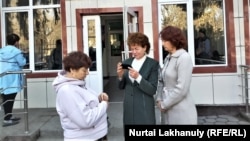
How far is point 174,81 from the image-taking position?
2.97 metres

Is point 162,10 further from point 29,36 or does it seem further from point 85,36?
point 29,36

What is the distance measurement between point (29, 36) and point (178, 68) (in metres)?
5.46

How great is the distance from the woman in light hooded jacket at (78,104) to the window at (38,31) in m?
5.37

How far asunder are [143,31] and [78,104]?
5.21 m

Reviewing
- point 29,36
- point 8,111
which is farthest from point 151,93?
point 29,36

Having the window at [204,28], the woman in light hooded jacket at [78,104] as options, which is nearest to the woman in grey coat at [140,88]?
the woman in light hooded jacket at [78,104]

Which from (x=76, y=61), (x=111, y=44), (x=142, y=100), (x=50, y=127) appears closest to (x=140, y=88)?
(x=142, y=100)

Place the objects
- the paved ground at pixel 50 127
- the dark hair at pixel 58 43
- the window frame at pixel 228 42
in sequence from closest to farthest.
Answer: the paved ground at pixel 50 127 < the window frame at pixel 228 42 < the dark hair at pixel 58 43

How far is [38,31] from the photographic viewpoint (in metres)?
7.71

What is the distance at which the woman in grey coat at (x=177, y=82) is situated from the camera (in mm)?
2891

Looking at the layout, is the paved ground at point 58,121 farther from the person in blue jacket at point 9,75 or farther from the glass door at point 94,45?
the glass door at point 94,45

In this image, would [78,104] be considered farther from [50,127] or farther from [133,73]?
[50,127]

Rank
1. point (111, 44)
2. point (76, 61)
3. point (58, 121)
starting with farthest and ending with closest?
1. point (111, 44)
2. point (58, 121)
3. point (76, 61)

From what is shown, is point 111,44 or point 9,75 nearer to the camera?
point 9,75
